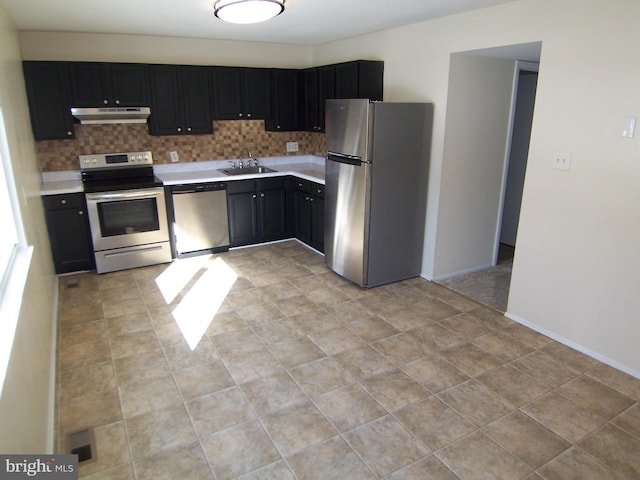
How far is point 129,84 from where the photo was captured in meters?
4.50

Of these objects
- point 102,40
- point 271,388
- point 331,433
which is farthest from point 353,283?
point 102,40

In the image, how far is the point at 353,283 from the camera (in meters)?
4.17

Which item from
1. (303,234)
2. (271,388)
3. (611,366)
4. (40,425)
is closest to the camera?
(40,425)

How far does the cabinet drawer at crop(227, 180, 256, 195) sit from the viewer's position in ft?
16.1

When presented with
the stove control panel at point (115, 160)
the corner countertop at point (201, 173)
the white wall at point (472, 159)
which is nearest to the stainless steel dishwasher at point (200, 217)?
the corner countertop at point (201, 173)

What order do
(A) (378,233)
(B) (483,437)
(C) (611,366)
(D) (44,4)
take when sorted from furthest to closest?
(A) (378,233) → (D) (44,4) → (C) (611,366) → (B) (483,437)

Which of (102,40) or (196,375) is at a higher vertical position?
(102,40)

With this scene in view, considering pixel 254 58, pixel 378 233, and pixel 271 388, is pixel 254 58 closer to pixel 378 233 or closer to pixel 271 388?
pixel 378 233

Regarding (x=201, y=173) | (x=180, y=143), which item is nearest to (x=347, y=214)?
(x=201, y=173)

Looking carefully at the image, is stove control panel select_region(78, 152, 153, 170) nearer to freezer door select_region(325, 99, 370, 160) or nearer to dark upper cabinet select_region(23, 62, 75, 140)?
dark upper cabinet select_region(23, 62, 75, 140)

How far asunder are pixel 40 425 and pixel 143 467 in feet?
1.67

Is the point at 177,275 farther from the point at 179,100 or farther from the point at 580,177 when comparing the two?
the point at 580,177

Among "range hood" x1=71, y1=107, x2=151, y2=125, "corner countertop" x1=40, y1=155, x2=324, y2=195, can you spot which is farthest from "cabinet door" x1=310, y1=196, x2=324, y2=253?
"range hood" x1=71, y1=107, x2=151, y2=125

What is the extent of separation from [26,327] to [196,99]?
135 inches
